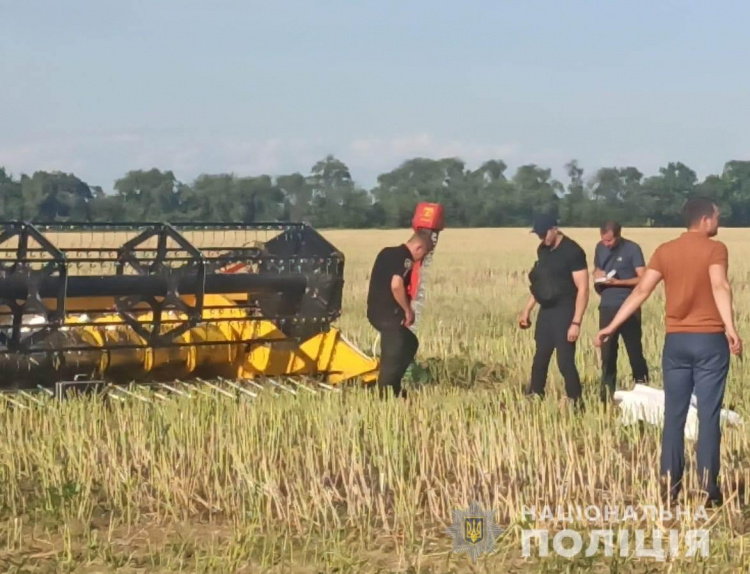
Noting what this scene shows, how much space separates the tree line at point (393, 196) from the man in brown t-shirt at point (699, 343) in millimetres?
48807

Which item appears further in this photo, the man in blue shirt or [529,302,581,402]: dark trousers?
the man in blue shirt

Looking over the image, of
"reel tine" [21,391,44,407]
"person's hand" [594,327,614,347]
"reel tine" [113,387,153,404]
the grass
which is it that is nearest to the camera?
the grass

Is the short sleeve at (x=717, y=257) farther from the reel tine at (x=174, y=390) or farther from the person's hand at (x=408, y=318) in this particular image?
the reel tine at (x=174, y=390)

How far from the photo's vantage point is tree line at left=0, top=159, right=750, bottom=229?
67.4 metres

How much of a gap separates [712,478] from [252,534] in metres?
2.48

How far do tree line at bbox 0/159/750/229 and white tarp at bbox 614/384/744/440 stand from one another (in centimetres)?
4674

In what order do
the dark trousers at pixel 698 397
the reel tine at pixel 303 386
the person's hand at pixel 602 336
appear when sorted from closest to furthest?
1. the dark trousers at pixel 698 397
2. the person's hand at pixel 602 336
3. the reel tine at pixel 303 386

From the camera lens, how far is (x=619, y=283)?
11430 mm

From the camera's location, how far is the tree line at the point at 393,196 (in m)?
67.4

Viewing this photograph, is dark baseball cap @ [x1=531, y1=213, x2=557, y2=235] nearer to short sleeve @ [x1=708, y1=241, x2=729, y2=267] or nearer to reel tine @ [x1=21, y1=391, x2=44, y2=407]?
short sleeve @ [x1=708, y1=241, x2=729, y2=267]

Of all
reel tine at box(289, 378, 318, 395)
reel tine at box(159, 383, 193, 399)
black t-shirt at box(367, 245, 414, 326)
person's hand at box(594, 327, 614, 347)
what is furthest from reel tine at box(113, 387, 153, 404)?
person's hand at box(594, 327, 614, 347)

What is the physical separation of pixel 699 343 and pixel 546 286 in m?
3.16

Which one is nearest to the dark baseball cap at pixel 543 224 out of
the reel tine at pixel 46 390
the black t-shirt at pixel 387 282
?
the black t-shirt at pixel 387 282

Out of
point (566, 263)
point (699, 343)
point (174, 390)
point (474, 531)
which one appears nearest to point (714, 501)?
point (699, 343)
